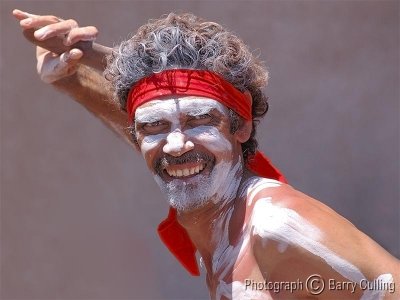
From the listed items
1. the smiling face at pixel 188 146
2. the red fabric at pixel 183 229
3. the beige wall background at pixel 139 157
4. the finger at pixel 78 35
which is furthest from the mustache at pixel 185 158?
the beige wall background at pixel 139 157

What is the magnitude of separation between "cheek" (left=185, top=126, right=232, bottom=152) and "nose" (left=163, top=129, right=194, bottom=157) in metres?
0.02

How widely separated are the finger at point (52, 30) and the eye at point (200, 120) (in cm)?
58

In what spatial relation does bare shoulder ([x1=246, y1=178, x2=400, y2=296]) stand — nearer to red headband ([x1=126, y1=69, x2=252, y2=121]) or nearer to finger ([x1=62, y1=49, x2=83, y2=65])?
red headband ([x1=126, y1=69, x2=252, y2=121])

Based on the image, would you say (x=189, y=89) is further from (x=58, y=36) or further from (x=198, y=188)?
(x=58, y=36)

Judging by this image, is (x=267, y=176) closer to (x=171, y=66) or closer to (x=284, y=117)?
(x=171, y=66)

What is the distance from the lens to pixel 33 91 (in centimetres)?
429

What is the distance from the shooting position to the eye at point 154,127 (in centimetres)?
246

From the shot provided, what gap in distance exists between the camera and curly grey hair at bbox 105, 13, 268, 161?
2457 mm

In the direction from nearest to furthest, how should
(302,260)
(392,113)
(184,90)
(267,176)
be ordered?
(302,260) < (184,90) < (267,176) < (392,113)

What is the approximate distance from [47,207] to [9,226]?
0.16 m

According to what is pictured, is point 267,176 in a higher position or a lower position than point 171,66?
lower

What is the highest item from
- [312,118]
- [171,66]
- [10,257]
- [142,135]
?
[171,66]

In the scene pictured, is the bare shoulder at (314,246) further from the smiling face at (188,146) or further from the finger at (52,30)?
the finger at (52,30)

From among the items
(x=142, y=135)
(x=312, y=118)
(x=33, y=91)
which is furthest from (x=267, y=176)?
(x=33, y=91)
